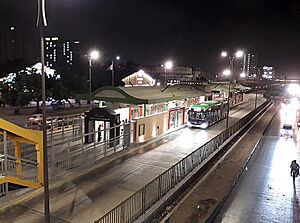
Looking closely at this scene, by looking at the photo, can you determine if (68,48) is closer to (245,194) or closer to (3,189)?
(3,189)

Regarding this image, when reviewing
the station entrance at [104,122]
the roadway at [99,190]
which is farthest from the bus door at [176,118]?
the station entrance at [104,122]

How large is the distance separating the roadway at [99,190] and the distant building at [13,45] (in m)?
96.3

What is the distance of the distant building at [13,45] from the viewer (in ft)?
333

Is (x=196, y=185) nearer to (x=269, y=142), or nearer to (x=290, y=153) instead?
(x=290, y=153)

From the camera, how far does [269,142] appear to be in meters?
25.5

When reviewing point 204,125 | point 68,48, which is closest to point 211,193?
point 204,125

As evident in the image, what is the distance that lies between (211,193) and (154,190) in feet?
8.01

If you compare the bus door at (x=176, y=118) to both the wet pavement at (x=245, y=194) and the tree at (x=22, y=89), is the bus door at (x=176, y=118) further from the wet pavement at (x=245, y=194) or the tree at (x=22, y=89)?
the tree at (x=22, y=89)

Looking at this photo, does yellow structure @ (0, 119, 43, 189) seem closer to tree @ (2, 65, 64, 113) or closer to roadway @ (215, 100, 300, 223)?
roadway @ (215, 100, 300, 223)

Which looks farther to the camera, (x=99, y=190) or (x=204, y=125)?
(x=204, y=125)

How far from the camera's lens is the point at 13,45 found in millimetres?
105438

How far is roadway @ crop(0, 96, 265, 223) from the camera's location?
29.9 ft

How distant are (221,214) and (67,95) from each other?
106 ft

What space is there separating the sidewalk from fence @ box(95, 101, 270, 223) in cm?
79
